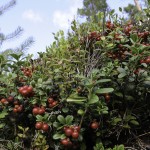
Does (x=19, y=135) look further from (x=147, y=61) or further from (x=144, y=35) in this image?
(x=144, y=35)

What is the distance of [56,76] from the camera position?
98.8 inches

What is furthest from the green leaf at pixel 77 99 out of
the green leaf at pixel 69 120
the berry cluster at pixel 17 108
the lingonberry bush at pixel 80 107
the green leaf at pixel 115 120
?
the berry cluster at pixel 17 108

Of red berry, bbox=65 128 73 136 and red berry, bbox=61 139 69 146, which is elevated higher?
red berry, bbox=65 128 73 136

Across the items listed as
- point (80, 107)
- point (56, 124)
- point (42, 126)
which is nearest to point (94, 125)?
point (80, 107)

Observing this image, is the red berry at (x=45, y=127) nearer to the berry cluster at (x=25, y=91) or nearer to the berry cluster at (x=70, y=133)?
the berry cluster at (x=70, y=133)

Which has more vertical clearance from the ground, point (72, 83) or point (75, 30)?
point (75, 30)

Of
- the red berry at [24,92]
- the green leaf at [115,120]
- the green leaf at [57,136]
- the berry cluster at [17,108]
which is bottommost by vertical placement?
the green leaf at [115,120]

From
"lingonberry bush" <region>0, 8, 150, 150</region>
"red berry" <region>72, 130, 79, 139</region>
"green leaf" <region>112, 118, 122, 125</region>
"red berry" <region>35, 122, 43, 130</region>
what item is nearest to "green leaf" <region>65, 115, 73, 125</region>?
"lingonberry bush" <region>0, 8, 150, 150</region>

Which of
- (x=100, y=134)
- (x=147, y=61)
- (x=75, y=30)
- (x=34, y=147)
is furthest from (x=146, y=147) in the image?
(x=75, y=30)

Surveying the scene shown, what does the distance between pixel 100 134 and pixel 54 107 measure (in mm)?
427

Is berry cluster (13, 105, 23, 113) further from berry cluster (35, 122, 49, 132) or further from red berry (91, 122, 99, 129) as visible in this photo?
red berry (91, 122, 99, 129)

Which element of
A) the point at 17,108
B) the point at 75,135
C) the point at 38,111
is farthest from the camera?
the point at 17,108

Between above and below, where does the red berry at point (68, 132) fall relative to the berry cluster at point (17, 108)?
below

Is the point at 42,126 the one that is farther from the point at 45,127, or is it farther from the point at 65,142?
the point at 65,142
